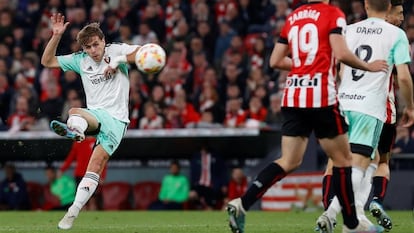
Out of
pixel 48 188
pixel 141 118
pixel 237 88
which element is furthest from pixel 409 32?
pixel 48 188

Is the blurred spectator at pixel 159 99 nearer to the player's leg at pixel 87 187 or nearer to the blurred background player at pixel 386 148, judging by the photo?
the player's leg at pixel 87 187

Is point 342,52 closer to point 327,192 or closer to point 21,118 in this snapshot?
point 327,192

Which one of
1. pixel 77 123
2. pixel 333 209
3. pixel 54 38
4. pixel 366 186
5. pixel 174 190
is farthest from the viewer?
pixel 174 190

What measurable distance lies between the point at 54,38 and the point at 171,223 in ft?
10.2

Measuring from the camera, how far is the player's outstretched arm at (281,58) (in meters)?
9.16

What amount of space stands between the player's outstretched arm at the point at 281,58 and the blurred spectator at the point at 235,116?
9293 mm

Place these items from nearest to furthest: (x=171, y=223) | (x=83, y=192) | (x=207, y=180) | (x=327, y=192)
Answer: (x=327, y=192) < (x=83, y=192) < (x=171, y=223) < (x=207, y=180)

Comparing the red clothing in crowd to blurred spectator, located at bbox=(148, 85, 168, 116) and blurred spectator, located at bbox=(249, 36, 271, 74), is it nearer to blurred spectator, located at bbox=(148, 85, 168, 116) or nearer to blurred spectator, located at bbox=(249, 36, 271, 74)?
blurred spectator, located at bbox=(249, 36, 271, 74)

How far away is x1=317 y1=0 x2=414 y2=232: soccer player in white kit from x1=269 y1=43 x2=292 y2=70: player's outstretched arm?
1032 mm

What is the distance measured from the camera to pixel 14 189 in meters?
19.4

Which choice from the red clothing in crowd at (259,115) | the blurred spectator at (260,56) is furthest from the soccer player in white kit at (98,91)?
the blurred spectator at (260,56)

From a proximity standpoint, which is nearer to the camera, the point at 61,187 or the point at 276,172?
the point at 276,172

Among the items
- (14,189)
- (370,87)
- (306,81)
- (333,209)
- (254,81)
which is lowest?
(14,189)

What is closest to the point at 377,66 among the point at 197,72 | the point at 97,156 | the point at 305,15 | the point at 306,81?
the point at 306,81
